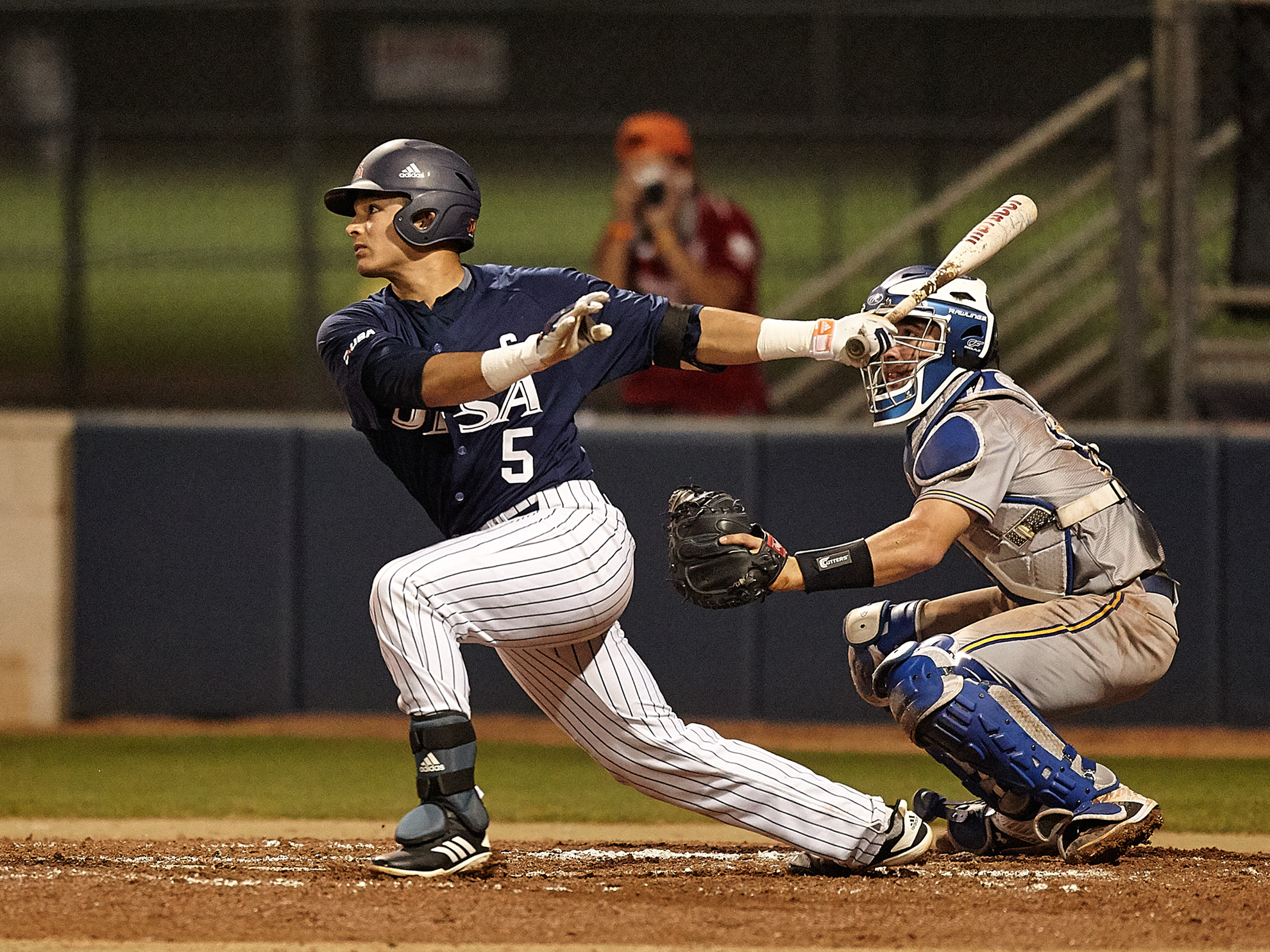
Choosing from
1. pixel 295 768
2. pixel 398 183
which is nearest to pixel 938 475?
pixel 398 183

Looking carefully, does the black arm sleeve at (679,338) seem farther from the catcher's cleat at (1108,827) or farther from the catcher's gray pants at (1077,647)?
the catcher's cleat at (1108,827)

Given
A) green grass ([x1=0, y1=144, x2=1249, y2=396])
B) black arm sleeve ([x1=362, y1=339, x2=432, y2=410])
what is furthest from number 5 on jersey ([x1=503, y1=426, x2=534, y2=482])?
green grass ([x1=0, y1=144, x2=1249, y2=396])

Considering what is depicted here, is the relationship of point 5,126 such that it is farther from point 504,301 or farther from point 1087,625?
point 1087,625

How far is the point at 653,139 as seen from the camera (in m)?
7.27

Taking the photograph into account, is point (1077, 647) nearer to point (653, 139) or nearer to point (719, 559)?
point (719, 559)

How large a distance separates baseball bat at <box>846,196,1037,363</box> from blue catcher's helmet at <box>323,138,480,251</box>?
927 millimetres

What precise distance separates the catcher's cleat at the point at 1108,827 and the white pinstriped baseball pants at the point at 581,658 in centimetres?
48

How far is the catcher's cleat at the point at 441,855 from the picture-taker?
3686 millimetres

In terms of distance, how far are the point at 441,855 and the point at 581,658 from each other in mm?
527

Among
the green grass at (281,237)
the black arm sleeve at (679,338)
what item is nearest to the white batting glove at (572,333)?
the black arm sleeve at (679,338)

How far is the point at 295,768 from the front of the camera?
6.34 metres

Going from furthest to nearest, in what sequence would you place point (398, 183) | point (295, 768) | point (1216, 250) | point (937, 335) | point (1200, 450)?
point (1216, 250) → point (1200, 450) → point (295, 768) → point (937, 335) → point (398, 183)

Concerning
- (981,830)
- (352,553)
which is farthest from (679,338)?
(352,553)

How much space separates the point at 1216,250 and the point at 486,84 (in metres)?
5.05
